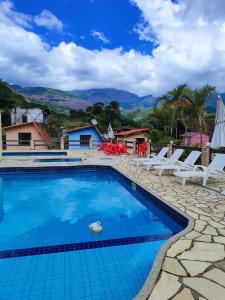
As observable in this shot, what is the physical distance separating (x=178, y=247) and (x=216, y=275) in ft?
2.42

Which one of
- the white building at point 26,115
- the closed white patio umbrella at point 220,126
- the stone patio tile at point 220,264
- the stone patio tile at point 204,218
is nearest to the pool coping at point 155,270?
the stone patio tile at point 204,218

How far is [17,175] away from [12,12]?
1256cm

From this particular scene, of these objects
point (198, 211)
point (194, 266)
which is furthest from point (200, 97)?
point (194, 266)

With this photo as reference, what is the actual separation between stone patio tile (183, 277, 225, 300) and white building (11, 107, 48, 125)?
33485 millimetres

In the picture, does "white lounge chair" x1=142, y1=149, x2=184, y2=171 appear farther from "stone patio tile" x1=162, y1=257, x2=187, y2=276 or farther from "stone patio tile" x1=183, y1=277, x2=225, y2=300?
"stone patio tile" x1=183, y1=277, x2=225, y2=300

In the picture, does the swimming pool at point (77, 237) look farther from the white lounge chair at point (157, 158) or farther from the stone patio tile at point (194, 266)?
the white lounge chair at point (157, 158)

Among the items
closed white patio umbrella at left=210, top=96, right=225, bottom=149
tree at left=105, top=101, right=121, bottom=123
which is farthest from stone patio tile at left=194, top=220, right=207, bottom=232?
tree at left=105, top=101, right=121, bottom=123

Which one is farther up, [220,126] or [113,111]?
[113,111]

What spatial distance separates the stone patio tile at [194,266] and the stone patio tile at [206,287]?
5.4 inches

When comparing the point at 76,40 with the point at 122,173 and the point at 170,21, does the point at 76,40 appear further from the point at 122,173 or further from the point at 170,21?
the point at 122,173

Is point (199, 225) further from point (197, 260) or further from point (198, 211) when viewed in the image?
point (197, 260)

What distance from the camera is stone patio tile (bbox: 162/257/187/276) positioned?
295cm

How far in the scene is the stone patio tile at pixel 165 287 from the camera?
2.50 meters

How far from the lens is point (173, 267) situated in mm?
3051
